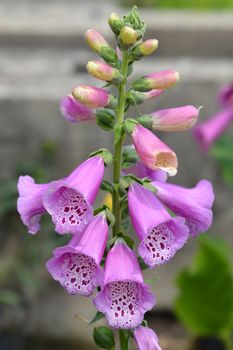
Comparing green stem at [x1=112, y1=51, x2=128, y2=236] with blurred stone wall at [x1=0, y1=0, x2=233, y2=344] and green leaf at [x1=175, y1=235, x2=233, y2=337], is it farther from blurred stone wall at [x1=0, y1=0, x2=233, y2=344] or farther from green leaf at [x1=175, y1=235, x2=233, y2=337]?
blurred stone wall at [x1=0, y1=0, x2=233, y2=344]

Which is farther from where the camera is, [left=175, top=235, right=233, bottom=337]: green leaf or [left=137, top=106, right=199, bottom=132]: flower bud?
[left=175, top=235, right=233, bottom=337]: green leaf

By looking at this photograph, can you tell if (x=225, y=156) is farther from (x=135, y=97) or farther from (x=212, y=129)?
(x=135, y=97)

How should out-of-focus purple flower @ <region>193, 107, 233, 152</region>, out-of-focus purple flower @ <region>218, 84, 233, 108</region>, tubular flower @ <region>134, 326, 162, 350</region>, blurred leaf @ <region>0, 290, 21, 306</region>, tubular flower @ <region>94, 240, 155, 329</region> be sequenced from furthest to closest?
blurred leaf @ <region>0, 290, 21, 306</region> < out-of-focus purple flower @ <region>193, 107, 233, 152</region> < out-of-focus purple flower @ <region>218, 84, 233, 108</region> < tubular flower @ <region>134, 326, 162, 350</region> < tubular flower @ <region>94, 240, 155, 329</region>

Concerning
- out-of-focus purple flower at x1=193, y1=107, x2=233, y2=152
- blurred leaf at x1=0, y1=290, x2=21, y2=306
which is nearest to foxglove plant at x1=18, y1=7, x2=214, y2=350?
out-of-focus purple flower at x1=193, y1=107, x2=233, y2=152

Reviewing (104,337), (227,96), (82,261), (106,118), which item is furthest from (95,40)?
(227,96)

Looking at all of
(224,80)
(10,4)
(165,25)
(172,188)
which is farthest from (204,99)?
(172,188)

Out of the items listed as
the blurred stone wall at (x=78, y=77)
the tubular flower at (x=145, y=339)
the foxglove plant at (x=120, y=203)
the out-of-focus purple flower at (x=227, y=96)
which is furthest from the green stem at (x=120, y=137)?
the blurred stone wall at (x=78, y=77)

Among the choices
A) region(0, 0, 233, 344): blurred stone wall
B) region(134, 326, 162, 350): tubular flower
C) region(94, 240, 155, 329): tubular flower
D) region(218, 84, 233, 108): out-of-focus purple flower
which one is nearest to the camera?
region(94, 240, 155, 329): tubular flower

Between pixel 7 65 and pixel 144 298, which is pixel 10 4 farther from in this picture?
pixel 144 298
